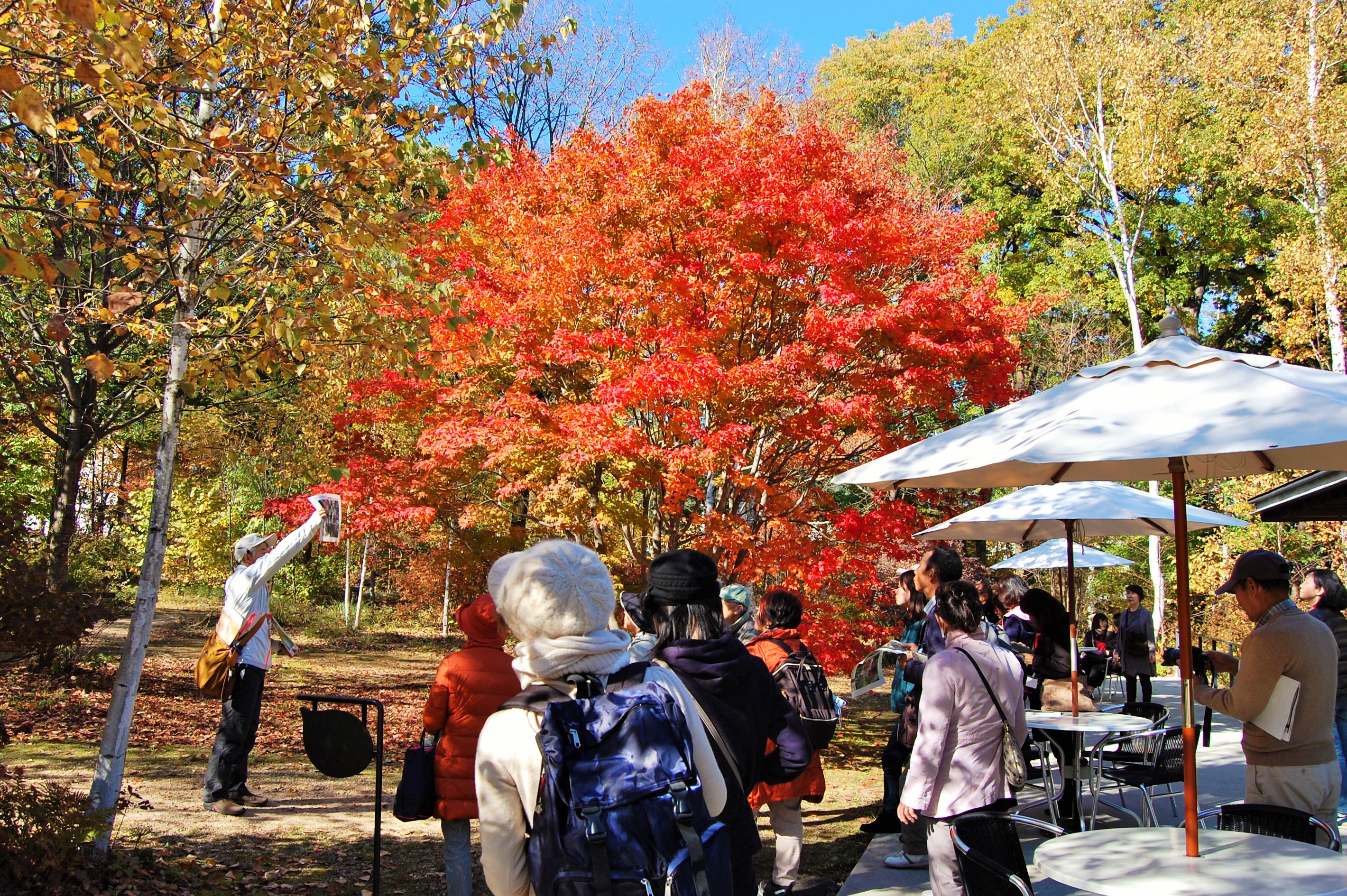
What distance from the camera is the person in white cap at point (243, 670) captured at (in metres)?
5.73

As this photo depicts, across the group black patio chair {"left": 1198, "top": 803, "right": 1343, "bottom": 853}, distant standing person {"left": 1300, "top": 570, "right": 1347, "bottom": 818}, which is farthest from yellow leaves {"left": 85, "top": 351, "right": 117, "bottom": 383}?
distant standing person {"left": 1300, "top": 570, "right": 1347, "bottom": 818}

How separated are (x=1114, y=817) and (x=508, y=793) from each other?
592 cm

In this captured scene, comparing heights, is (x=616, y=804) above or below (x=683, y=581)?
below

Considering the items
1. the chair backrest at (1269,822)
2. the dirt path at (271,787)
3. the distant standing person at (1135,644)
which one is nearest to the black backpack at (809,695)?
the dirt path at (271,787)

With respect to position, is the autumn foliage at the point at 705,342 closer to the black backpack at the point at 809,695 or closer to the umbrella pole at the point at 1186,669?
the black backpack at the point at 809,695

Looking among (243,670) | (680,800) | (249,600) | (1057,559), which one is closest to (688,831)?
(680,800)

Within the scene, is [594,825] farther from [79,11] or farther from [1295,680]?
[1295,680]

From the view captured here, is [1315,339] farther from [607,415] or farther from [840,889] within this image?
[840,889]

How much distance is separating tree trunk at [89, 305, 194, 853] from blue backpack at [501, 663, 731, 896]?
354 centimetres

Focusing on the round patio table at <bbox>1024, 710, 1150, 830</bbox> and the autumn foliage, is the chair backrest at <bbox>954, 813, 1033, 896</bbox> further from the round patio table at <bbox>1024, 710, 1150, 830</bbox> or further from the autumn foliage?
the autumn foliage

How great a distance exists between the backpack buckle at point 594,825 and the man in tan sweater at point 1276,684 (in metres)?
2.91

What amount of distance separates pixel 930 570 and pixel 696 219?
17.9 ft

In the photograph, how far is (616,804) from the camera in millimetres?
1845

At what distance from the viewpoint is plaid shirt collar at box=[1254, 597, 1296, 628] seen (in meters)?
3.75
